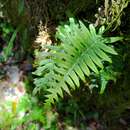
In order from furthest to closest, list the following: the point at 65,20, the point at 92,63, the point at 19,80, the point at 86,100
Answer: the point at 19,80, the point at 86,100, the point at 65,20, the point at 92,63

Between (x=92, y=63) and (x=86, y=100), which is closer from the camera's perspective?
(x=92, y=63)

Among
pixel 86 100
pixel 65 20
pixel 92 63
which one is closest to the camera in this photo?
pixel 92 63

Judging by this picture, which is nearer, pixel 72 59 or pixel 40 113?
pixel 72 59

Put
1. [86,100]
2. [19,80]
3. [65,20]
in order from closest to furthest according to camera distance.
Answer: [65,20], [86,100], [19,80]

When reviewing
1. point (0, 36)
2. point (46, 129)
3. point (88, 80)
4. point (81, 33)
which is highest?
point (0, 36)

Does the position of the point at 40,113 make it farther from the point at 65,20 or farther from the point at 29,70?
the point at 65,20

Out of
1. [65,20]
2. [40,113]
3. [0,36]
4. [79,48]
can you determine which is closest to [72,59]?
[79,48]

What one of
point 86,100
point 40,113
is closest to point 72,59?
point 86,100

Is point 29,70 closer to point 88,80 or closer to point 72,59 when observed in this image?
point 88,80

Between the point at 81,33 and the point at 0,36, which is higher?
the point at 0,36

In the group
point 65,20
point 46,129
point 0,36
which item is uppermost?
point 0,36
